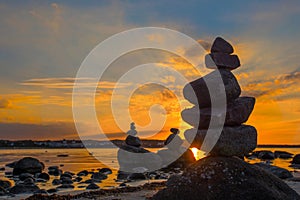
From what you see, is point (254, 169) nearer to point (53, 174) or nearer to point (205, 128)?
point (205, 128)

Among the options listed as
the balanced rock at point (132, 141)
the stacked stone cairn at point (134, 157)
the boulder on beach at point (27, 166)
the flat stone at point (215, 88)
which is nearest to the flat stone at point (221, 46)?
the flat stone at point (215, 88)

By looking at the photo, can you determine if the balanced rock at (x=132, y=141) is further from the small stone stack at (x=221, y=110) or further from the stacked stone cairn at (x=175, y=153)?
the small stone stack at (x=221, y=110)

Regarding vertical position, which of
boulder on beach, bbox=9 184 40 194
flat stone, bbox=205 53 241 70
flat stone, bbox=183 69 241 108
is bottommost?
boulder on beach, bbox=9 184 40 194

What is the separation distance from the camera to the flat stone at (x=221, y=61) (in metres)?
19.3

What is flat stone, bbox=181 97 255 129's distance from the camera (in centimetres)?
1855

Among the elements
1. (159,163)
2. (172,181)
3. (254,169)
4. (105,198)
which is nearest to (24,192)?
(105,198)

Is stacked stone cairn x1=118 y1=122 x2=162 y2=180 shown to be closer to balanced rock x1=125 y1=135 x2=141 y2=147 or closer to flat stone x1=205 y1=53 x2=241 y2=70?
balanced rock x1=125 y1=135 x2=141 y2=147

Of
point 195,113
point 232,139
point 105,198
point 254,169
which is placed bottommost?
point 105,198

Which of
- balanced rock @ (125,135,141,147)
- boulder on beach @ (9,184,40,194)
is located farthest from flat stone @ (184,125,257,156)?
balanced rock @ (125,135,141,147)

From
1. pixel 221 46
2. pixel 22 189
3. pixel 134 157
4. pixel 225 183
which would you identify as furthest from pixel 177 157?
pixel 225 183

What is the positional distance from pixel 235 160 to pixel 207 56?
18.1 feet

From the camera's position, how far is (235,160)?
59.5 feet

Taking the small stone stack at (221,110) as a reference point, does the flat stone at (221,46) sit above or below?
above

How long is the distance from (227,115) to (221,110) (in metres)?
0.43
